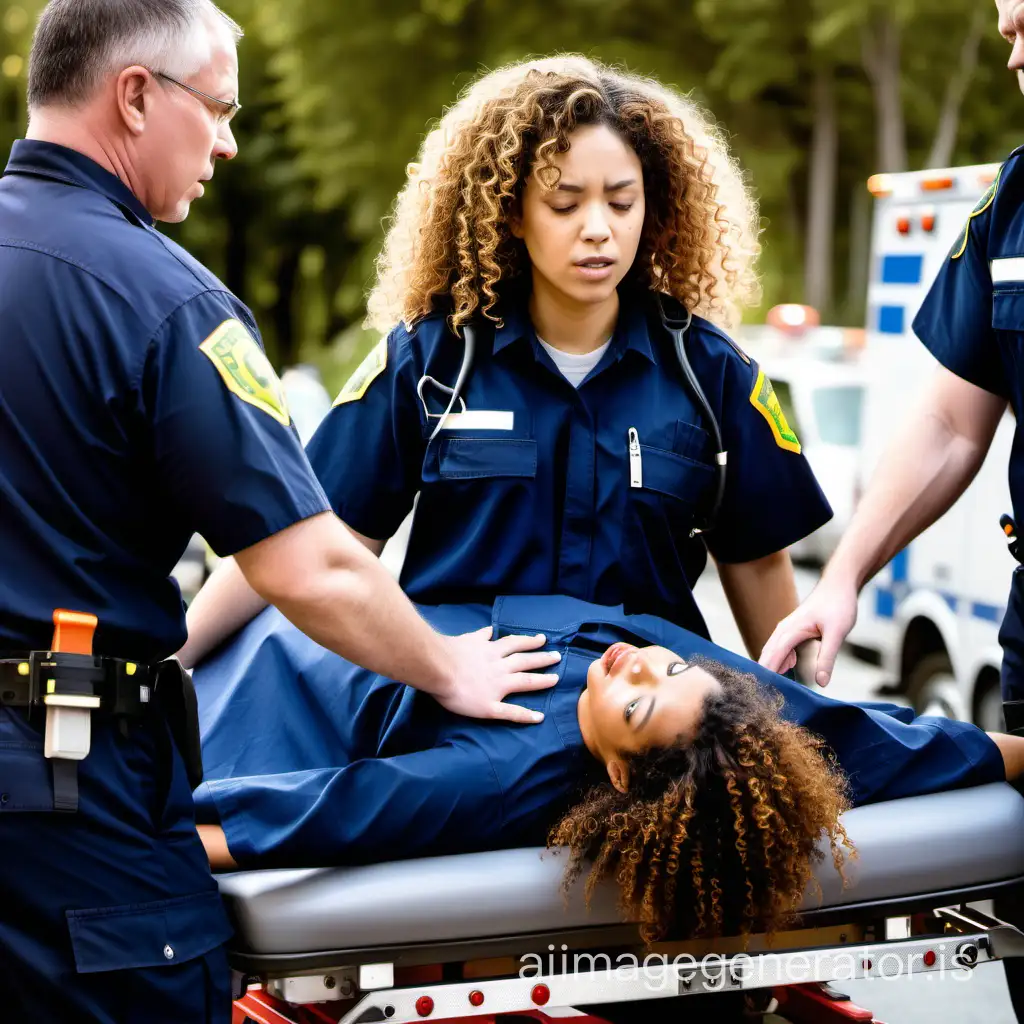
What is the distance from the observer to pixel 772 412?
346 cm

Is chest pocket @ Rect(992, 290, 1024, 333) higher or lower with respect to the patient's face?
higher

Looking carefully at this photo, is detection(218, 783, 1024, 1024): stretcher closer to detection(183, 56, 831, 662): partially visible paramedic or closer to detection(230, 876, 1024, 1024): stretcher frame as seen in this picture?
detection(230, 876, 1024, 1024): stretcher frame

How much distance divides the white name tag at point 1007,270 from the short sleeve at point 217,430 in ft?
5.17

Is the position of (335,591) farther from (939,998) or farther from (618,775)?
(939,998)

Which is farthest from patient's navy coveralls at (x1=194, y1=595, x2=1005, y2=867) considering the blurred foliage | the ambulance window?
the blurred foliage

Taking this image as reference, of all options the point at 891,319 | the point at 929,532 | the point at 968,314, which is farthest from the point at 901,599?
the point at 968,314

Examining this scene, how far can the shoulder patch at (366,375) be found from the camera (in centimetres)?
338

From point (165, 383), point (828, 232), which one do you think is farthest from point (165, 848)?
point (828, 232)

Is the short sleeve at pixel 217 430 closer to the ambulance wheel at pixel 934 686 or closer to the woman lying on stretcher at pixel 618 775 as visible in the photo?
the woman lying on stretcher at pixel 618 775

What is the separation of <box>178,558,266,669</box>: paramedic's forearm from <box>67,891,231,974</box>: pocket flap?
895 millimetres

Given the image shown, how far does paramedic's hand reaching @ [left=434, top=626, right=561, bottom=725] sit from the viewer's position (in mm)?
2928

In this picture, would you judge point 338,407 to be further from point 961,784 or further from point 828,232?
point 828,232

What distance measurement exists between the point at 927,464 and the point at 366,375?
1234 millimetres

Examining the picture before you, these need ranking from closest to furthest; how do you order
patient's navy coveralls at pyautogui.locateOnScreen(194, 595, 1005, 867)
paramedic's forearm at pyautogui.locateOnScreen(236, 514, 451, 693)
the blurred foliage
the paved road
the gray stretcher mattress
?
paramedic's forearm at pyautogui.locateOnScreen(236, 514, 451, 693) → the gray stretcher mattress → patient's navy coveralls at pyautogui.locateOnScreen(194, 595, 1005, 867) → the paved road → the blurred foliage
